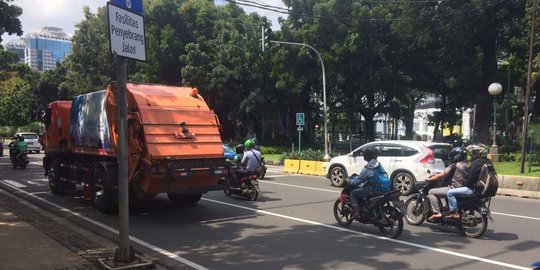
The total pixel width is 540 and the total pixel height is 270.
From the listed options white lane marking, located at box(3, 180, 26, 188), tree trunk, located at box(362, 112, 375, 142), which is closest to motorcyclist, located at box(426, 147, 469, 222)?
white lane marking, located at box(3, 180, 26, 188)

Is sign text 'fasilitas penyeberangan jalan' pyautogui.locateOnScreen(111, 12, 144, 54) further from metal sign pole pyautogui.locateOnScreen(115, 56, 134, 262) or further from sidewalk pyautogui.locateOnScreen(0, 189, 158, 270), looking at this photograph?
sidewalk pyautogui.locateOnScreen(0, 189, 158, 270)

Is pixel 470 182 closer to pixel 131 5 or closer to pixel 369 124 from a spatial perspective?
pixel 131 5

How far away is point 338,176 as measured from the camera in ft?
52.5

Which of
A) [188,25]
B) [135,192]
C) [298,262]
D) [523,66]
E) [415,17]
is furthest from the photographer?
[188,25]

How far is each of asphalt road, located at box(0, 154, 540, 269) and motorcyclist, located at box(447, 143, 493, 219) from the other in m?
0.49

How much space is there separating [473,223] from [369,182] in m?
1.90

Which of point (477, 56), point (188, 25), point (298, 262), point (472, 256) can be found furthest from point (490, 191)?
point (188, 25)

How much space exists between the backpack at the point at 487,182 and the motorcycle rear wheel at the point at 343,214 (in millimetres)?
2259

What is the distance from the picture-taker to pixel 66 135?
12852 millimetres

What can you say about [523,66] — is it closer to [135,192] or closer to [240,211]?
[240,211]

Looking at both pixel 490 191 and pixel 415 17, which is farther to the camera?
pixel 415 17

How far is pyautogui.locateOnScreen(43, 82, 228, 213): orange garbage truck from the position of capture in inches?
364

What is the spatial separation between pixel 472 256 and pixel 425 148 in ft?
23.9

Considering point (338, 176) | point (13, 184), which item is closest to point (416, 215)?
point (338, 176)
